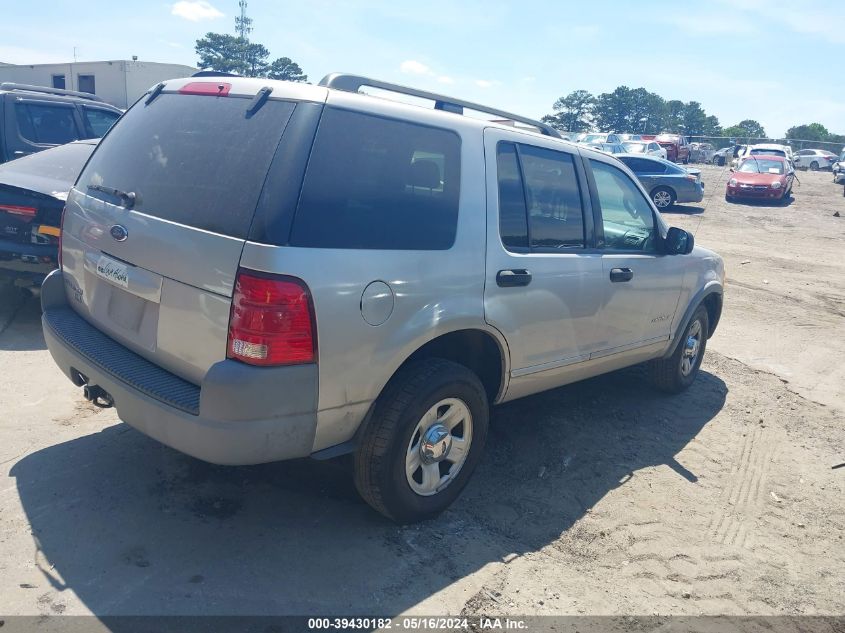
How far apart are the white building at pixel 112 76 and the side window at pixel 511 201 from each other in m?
26.0

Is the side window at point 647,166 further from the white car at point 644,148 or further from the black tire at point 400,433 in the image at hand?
the black tire at point 400,433

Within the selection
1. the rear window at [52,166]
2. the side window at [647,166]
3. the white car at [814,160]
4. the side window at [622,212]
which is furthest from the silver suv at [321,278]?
the white car at [814,160]

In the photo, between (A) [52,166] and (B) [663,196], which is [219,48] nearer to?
(B) [663,196]

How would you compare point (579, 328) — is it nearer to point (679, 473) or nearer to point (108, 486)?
point (679, 473)

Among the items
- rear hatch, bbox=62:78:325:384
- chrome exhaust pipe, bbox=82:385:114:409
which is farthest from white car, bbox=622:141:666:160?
chrome exhaust pipe, bbox=82:385:114:409

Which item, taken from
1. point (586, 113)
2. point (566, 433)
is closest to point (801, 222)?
point (566, 433)

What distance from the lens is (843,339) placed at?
8164mm

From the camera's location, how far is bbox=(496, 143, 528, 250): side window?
3.70 metres

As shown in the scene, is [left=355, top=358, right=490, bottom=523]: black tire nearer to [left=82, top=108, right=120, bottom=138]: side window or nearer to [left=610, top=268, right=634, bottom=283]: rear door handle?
[left=610, top=268, right=634, bottom=283]: rear door handle

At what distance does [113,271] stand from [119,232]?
7.7 inches

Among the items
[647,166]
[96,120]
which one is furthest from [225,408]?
[647,166]

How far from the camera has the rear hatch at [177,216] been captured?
2830mm

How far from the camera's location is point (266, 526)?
11.0 ft

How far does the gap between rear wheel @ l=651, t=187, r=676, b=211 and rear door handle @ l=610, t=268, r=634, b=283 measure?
691 inches
